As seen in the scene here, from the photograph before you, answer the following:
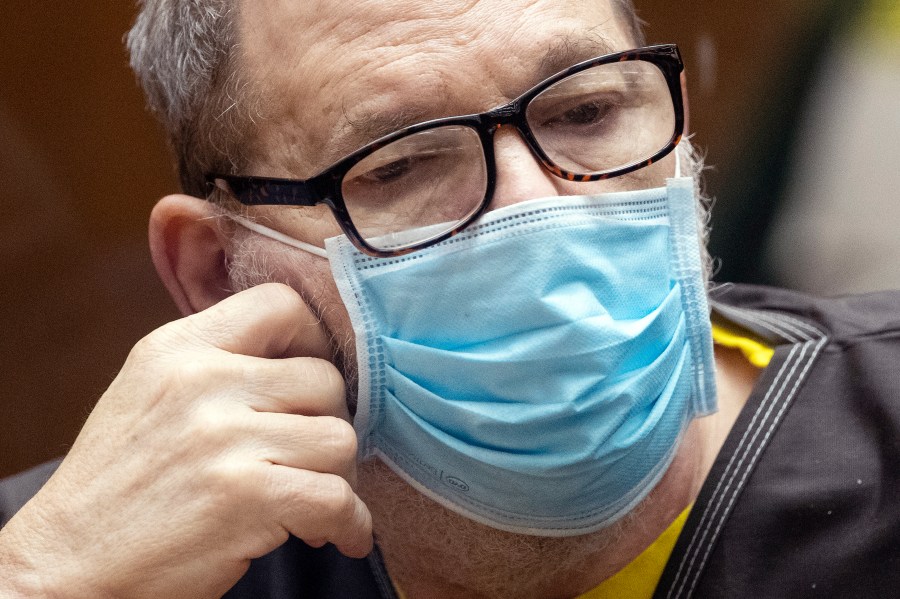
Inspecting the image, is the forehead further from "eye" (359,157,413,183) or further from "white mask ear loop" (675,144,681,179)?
"white mask ear loop" (675,144,681,179)

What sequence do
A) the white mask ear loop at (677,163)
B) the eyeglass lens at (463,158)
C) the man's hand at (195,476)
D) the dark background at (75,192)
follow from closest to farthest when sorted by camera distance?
the man's hand at (195,476)
the eyeglass lens at (463,158)
the white mask ear loop at (677,163)
the dark background at (75,192)

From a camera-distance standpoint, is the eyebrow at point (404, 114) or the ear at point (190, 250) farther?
the ear at point (190, 250)

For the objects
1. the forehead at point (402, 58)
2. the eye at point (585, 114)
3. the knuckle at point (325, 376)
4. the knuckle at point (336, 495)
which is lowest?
the knuckle at point (336, 495)

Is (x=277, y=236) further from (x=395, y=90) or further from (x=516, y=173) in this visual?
(x=516, y=173)

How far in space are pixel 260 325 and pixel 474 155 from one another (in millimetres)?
429

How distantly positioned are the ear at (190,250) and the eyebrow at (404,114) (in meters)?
0.35

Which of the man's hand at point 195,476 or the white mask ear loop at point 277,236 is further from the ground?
the white mask ear loop at point 277,236

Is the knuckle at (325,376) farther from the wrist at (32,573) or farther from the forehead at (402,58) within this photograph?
the wrist at (32,573)

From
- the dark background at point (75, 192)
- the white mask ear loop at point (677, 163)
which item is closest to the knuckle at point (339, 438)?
the white mask ear loop at point (677, 163)

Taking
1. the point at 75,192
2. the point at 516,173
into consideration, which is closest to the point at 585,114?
the point at 516,173

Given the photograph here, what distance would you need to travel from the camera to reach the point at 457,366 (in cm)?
127

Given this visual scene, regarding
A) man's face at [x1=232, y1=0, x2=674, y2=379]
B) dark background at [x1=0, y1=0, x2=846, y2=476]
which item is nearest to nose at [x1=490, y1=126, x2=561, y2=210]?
man's face at [x1=232, y1=0, x2=674, y2=379]

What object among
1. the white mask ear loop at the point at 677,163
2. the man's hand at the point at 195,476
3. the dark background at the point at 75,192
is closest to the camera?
the man's hand at the point at 195,476

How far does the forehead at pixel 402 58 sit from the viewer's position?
132 centimetres
